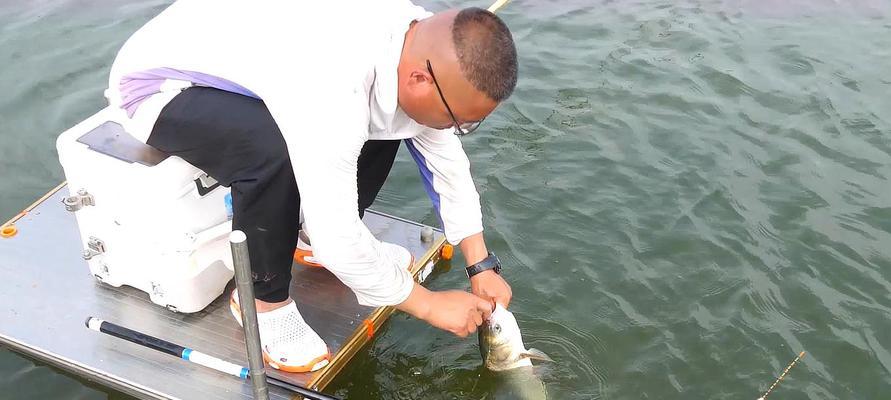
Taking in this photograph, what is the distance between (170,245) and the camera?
3.83 meters

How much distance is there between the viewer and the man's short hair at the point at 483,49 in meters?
2.83

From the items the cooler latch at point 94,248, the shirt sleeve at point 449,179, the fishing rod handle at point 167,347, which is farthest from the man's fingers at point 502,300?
the cooler latch at point 94,248

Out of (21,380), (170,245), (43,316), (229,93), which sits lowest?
(21,380)

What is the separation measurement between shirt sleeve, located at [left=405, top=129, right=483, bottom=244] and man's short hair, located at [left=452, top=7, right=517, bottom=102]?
976 mm

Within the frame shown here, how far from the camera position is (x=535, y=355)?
13.4 ft

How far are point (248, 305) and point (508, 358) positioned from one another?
5.20ft

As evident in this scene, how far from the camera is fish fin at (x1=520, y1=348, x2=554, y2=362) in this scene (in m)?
4.05

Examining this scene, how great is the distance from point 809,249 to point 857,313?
0.55 metres

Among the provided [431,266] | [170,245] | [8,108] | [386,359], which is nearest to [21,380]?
[170,245]

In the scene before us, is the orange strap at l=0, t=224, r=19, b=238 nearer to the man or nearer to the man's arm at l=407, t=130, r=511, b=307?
the man

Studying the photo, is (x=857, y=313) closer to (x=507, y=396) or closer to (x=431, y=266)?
(x=507, y=396)

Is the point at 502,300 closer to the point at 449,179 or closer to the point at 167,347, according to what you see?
the point at 449,179

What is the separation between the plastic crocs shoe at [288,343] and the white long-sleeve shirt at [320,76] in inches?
20.6

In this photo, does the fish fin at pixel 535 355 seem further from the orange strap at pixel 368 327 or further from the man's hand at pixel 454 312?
the orange strap at pixel 368 327
